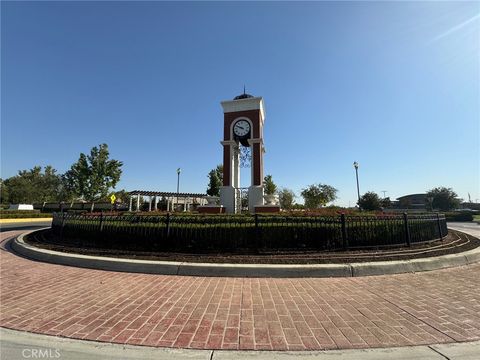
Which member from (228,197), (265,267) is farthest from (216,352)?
(228,197)

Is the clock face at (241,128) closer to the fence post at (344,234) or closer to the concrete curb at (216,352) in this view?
the fence post at (344,234)

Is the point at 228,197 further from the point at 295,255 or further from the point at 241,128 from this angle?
the point at 295,255

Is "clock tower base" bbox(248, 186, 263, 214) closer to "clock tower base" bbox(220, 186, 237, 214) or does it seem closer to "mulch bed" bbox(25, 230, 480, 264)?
"clock tower base" bbox(220, 186, 237, 214)

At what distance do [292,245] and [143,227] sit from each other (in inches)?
184

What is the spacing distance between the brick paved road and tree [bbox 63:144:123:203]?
35529 millimetres

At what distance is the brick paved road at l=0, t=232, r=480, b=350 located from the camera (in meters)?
3.35

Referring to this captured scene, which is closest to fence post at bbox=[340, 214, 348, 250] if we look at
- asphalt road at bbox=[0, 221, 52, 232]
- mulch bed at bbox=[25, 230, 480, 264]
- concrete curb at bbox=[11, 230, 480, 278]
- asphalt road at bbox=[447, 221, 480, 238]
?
mulch bed at bbox=[25, 230, 480, 264]

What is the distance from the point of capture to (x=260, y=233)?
7.83m

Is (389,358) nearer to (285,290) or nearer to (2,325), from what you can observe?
(285,290)

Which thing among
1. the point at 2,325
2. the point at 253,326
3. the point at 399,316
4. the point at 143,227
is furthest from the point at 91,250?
the point at 399,316

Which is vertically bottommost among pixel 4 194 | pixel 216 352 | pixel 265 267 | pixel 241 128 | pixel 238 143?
pixel 216 352

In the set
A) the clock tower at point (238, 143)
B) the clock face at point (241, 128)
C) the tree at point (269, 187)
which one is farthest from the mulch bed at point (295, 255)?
the tree at point (269, 187)

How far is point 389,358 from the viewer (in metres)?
2.90

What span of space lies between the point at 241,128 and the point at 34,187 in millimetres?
69376
